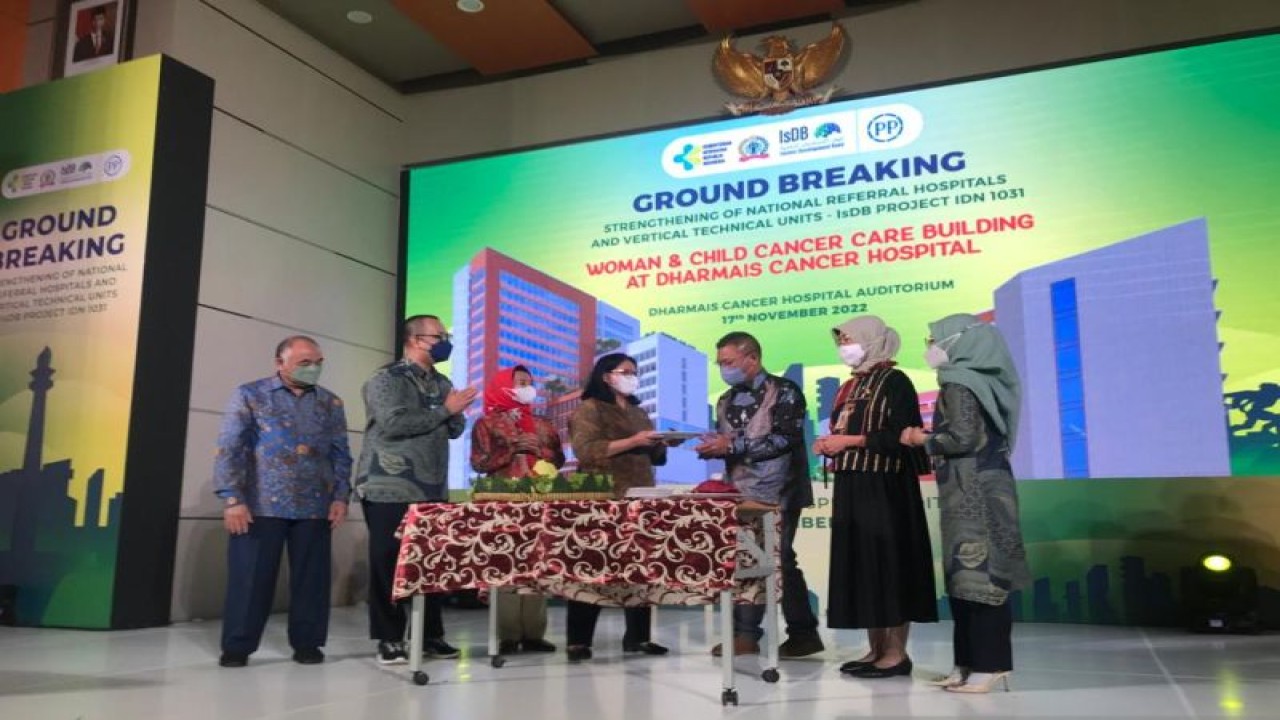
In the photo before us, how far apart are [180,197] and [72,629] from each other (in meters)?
2.31

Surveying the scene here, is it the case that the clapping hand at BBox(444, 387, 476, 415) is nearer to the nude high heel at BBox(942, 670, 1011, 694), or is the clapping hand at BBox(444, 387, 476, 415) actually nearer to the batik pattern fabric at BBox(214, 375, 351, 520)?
the batik pattern fabric at BBox(214, 375, 351, 520)

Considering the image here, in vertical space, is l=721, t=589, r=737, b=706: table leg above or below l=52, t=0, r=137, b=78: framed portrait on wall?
below

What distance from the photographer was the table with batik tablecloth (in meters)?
2.89

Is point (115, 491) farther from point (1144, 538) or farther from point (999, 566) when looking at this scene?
point (1144, 538)

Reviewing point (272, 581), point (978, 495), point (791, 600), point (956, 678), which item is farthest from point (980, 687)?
point (272, 581)

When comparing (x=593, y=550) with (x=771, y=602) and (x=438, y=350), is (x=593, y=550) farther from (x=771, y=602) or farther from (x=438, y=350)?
(x=438, y=350)

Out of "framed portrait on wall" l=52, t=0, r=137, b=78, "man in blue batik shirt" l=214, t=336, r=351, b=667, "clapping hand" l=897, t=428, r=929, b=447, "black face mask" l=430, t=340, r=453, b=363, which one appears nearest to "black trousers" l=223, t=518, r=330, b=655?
"man in blue batik shirt" l=214, t=336, r=351, b=667

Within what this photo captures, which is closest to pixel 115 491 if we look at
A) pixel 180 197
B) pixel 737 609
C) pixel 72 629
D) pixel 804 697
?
pixel 72 629

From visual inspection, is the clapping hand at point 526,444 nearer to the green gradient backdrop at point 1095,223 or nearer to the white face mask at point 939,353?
the white face mask at point 939,353

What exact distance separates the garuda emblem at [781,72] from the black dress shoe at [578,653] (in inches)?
146

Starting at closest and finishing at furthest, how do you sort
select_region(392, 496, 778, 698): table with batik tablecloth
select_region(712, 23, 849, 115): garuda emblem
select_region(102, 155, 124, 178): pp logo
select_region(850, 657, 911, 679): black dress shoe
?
1. select_region(392, 496, 778, 698): table with batik tablecloth
2. select_region(850, 657, 911, 679): black dress shoe
3. select_region(102, 155, 124, 178): pp logo
4. select_region(712, 23, 849, 115): garuda emblem

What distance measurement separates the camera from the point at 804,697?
9.61 ft

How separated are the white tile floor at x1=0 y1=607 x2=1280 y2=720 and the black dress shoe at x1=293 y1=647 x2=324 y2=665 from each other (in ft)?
0.23

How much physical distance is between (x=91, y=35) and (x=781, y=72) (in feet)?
13.4
